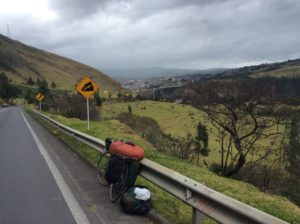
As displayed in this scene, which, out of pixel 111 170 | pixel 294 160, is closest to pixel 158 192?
pixel 111 170

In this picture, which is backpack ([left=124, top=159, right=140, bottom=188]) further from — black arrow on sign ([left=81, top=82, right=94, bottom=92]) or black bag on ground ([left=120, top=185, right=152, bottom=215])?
black arrow on sign ([left=81, top=82, right=94, bottom=92])

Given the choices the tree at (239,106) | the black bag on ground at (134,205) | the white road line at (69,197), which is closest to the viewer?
the white road line at (69,197)

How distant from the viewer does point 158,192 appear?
27.0 feet

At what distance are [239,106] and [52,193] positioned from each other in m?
17.6

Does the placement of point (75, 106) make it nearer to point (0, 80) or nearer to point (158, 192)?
point (158, 192)

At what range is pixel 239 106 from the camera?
78.5 ft

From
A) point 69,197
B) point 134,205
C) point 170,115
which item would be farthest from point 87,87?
point 170,115

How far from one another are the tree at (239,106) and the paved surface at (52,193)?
12.6 metres

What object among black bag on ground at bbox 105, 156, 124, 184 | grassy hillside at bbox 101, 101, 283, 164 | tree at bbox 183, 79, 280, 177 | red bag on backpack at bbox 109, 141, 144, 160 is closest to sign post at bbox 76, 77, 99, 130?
tree at bbox 183, 79, 280, 177

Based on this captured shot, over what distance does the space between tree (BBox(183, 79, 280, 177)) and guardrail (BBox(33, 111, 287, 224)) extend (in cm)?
1534

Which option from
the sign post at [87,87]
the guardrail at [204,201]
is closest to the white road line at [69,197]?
the guardrail at [204,201]

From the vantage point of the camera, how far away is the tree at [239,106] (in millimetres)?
22891

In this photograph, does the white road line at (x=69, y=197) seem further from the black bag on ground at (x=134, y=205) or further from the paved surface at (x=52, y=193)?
the black bag on ground at (x=134, y=205)

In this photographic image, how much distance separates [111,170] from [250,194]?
10.8 ft
